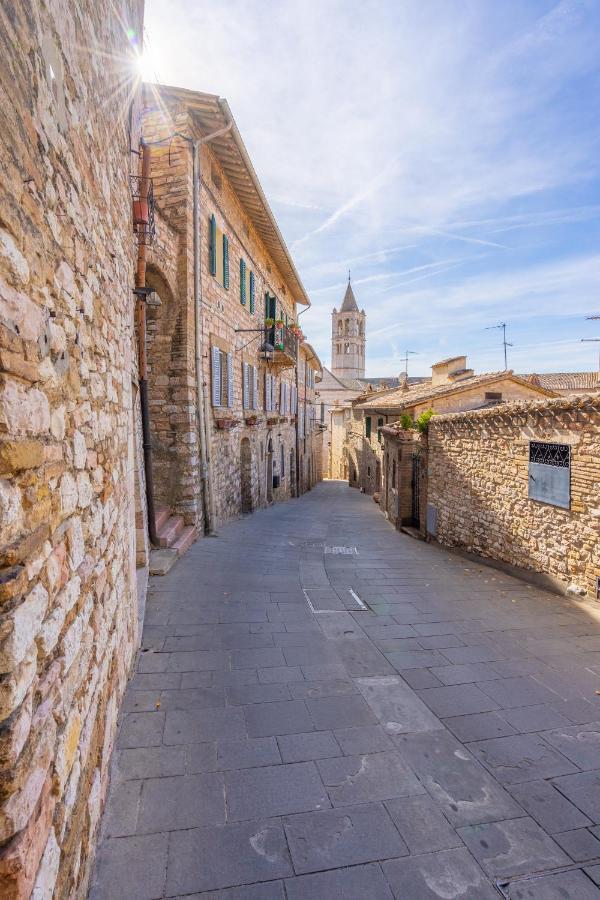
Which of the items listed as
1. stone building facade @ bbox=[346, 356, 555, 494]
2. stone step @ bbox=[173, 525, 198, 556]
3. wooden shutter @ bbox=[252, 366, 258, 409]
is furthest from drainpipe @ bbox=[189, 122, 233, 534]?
stone building facade @ bbox=[346, 356, 555, 494]

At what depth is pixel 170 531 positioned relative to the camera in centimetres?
854

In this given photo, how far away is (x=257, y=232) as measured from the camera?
1465 centimetres

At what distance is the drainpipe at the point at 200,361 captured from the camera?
9305mm

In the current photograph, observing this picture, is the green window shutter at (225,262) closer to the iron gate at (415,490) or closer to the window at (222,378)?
the window at (222,378)

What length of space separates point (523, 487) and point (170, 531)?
264 inches

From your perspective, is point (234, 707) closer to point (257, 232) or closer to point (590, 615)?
point (590, 615)

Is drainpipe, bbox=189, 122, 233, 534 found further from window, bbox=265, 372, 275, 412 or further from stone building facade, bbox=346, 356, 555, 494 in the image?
stone building facade, bbox=346, 356, 555, 494

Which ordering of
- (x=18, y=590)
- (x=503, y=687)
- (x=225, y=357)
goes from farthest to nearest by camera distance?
(x=225, y=357) < (x=503, y=687) < (x=18, y=590)

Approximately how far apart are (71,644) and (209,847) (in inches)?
63.2

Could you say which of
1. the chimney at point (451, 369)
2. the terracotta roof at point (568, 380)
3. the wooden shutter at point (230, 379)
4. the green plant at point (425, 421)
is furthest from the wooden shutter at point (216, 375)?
the terracotta roof at point (568, 380)

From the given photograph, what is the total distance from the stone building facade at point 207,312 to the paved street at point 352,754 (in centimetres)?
354

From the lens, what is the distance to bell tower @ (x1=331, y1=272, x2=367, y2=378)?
7125 cm

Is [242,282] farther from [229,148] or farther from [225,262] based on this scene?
[229,148]

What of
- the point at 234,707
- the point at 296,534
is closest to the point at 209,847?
the point at 234,707
